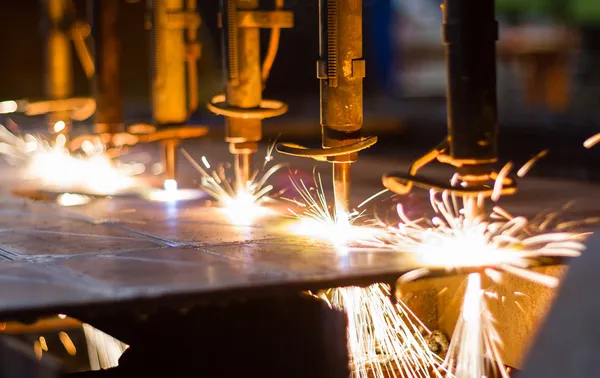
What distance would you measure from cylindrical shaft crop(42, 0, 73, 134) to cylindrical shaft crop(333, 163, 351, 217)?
2513 millimetres

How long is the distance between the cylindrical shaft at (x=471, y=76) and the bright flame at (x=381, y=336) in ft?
1.51

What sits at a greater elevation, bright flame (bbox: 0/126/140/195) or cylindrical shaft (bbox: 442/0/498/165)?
cylindrical shaft (bbox: 442/0/498/165)

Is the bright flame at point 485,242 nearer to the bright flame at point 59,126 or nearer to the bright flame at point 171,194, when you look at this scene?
the bright flame at point 171,194

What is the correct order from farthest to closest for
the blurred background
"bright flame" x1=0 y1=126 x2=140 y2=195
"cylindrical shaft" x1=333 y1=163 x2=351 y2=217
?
the blurred background, "bright flame" x1=0 y1=126 x2=140 y2=195, "cylindrical shaft" x1=333 y1=163 x2=351 y2=217

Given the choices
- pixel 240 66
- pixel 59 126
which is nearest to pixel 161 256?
pixel 240 66

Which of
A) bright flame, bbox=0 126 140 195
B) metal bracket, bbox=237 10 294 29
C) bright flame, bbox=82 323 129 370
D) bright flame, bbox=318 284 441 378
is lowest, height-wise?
bright flame, bbox=82 323 129 370

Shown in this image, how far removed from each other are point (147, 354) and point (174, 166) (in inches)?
68.8

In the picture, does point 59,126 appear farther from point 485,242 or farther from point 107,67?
point 485,242

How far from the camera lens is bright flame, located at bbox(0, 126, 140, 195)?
4562 millimetres

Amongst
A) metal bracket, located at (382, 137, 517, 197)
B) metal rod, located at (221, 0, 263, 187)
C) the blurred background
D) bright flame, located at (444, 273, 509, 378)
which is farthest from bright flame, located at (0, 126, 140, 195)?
bright flame, located at (444, 273, 509, 378)

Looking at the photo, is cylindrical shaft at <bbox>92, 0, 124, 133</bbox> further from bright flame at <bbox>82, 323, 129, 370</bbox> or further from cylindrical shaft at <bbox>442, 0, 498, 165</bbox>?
cylindrical shaft at <bbox>442, 0, 498, 165</bbox>

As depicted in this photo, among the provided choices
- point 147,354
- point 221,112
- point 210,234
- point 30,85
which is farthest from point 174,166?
point 30,85

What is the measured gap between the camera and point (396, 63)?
35.5 ft

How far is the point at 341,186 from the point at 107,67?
184 centimetres
